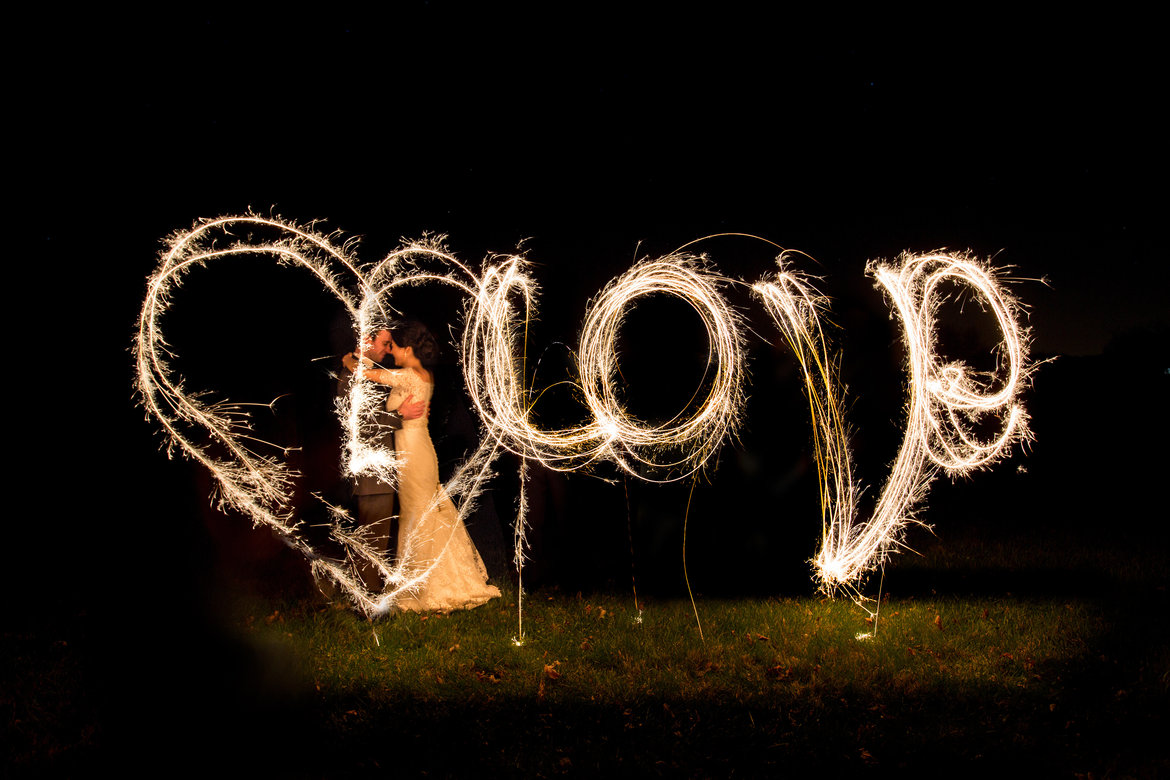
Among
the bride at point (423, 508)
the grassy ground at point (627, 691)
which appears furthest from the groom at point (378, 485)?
the grassy ground at point (627, 691)

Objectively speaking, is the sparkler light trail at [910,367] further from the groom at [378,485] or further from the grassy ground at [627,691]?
the groom at [378,485]

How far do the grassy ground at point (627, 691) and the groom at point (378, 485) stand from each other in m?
0.57

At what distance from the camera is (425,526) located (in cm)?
604

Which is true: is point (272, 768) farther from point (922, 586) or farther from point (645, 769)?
point (922, 586)

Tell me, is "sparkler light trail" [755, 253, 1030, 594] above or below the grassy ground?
above

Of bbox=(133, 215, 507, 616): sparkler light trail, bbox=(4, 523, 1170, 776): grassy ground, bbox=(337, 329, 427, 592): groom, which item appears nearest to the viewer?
bbox=(4, 523, 1170, 776): grassy ground

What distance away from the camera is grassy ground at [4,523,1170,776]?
371 centimetres

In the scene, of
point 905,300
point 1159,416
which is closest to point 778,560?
point 905,300

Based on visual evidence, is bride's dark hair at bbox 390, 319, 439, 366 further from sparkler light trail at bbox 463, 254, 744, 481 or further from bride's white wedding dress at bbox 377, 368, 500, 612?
sparkler light trail at bbox 463, 254, 744, 481

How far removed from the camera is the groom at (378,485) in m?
5.68

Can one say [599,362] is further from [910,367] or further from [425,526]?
[910,367]

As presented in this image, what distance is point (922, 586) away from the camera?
6.57m

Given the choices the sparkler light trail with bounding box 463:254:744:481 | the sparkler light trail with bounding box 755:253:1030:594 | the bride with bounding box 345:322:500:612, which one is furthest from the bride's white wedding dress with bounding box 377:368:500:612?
the sparkler light trail with bounding box 755:253:1030:594

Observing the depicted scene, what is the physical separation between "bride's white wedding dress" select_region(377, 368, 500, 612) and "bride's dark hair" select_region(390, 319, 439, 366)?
6.6 inches
